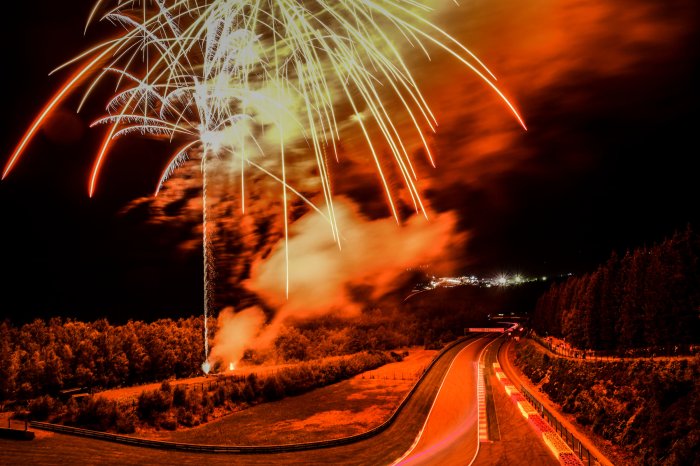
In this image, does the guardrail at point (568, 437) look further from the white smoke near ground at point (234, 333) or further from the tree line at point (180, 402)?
the white smoke near ground at point (234, 333)

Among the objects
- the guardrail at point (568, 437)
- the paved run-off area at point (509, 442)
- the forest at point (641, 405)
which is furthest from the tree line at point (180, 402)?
the forest at point (641, 405)

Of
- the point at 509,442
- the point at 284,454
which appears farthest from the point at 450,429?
the point at 284,454

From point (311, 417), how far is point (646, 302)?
84.2ft

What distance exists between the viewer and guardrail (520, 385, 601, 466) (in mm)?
16891

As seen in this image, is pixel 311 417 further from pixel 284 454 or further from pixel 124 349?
pixel 124 349

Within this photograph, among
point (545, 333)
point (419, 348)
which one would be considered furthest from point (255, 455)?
point (545, 333)

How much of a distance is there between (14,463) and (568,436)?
69.2 ft

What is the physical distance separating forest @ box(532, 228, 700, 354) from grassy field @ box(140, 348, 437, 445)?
1721 centimetres

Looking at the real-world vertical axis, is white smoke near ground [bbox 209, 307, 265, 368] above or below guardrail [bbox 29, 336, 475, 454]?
above

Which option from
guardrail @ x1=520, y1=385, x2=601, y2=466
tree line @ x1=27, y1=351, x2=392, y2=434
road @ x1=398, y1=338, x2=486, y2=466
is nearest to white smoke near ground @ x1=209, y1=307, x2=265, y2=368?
tree line @ x1=27, y1=351, x2=392, y2=434

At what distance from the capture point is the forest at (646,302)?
103ft

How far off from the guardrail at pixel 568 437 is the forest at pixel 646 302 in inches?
481

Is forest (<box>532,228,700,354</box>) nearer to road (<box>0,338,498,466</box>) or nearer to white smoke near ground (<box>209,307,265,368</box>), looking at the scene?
road (<box>0,338,498,466</box>)

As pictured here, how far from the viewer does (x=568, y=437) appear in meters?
20.2
